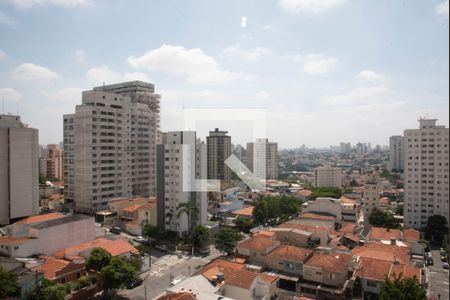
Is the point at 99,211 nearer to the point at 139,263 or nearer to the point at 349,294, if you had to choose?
the point at 139,263

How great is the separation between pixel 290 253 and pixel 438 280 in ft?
22.6

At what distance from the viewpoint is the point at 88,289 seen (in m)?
12.7

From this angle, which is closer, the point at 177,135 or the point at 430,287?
the point at 430,287

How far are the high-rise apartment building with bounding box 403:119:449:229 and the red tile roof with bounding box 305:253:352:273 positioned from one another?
13.4 m

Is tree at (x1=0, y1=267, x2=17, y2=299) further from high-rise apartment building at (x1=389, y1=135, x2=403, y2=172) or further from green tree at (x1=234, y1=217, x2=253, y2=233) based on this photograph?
high-rise apartment building at (x1=389, y1=135, x2=403, y2=172)

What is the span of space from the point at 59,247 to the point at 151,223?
588 centimetres

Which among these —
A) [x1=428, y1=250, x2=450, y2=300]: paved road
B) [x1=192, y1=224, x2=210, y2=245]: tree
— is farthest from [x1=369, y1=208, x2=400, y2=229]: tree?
[x1=192, y1=224, x2=210, y2=245]: tree

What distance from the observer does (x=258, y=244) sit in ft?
52.2

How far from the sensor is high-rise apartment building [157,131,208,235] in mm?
20359

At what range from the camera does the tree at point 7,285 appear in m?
10.6

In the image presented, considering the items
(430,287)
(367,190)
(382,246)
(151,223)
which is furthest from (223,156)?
(430,287)

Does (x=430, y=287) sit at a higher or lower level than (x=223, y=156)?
lower

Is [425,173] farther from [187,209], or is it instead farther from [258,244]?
[187,209]

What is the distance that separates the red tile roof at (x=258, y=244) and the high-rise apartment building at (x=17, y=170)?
15533mm
